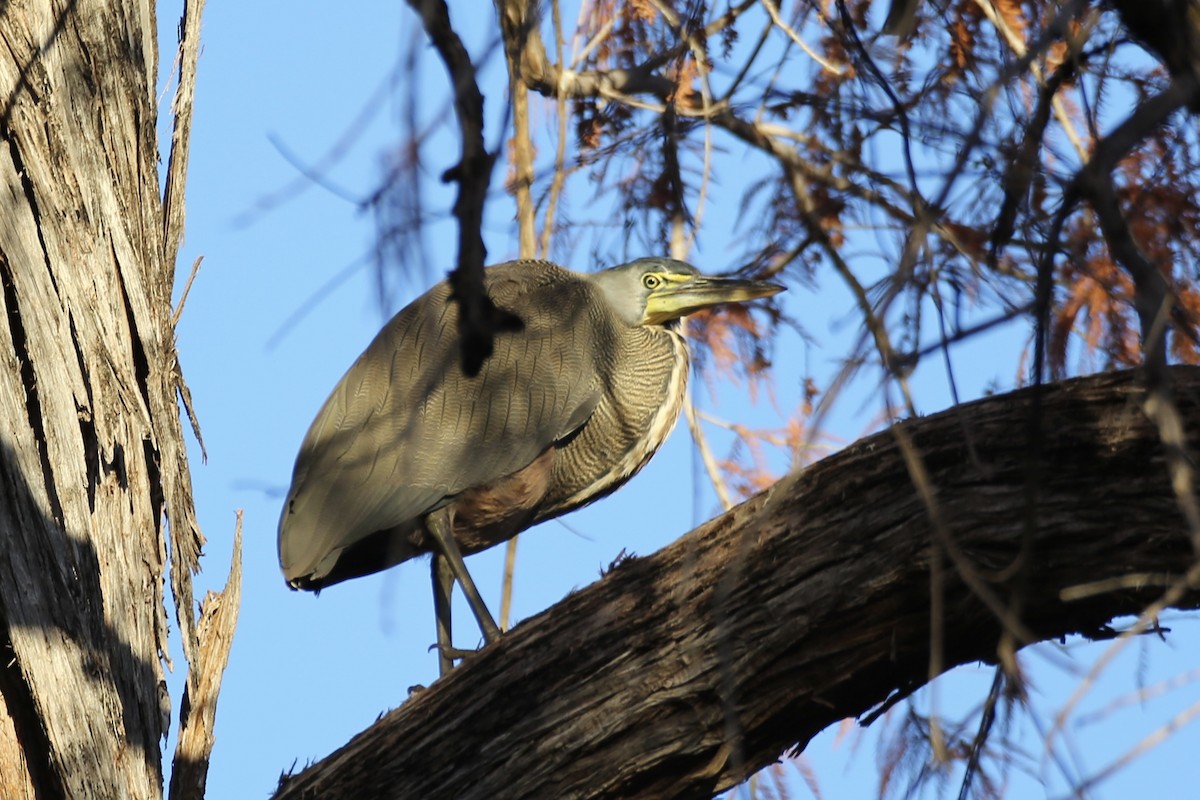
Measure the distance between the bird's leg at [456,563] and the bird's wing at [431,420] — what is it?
6 centimetres

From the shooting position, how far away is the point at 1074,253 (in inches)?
67.6

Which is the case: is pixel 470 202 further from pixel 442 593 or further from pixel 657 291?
pixel 657 291

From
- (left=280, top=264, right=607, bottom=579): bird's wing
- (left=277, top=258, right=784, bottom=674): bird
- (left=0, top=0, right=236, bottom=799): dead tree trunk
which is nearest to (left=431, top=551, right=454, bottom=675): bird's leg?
(left=277, top=258, right=784, bottom=674): bird

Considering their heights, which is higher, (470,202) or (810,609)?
(470,202)

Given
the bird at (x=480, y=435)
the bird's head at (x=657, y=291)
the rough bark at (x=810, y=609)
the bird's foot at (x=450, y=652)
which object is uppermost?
the bird's head at (x=657, y=291)

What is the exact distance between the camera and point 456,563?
16.2 feet

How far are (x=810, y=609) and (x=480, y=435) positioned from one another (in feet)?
7.81

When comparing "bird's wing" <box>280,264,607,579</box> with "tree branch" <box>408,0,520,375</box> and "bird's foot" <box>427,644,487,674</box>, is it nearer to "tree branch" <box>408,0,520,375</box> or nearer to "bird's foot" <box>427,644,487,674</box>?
"bird's foot" <box>427,644,487,674</box>

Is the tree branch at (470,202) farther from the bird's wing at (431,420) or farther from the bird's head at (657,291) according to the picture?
the bird's head at (657,291)

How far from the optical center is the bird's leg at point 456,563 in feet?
16.2

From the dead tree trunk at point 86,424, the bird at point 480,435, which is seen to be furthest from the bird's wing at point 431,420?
the dead tree trunk at point 86,424

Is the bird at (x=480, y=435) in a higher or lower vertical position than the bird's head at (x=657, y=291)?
lower

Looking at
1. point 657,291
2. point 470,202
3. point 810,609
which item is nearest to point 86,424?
point 810,609

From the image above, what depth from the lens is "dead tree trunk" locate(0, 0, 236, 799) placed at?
3303mm
